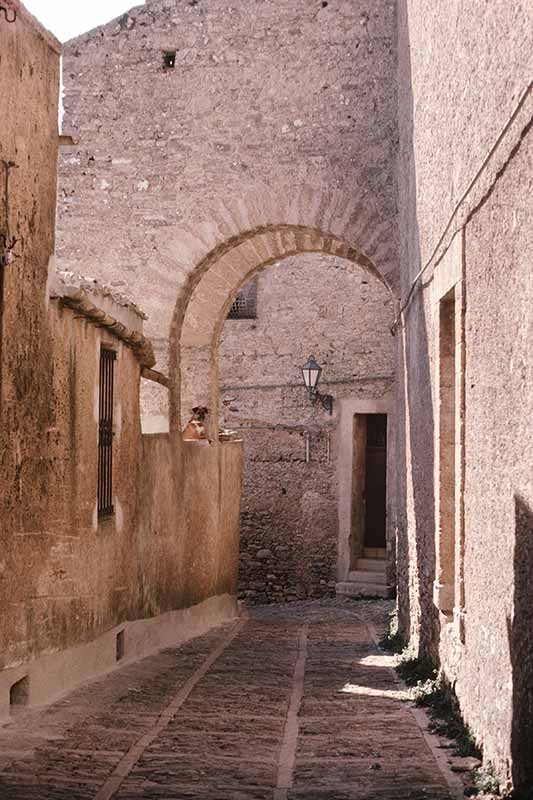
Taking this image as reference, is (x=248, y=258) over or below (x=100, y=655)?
over

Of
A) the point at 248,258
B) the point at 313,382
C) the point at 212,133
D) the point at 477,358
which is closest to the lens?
the point at 477,358

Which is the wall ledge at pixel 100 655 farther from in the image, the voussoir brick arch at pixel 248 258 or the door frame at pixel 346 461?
the door frame at pixel 346 461

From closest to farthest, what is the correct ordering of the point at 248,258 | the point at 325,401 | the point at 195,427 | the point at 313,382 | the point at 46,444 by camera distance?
1. the point at 46,444
2. the point at 195,427
3. the point at 248,258
4. the point at 313,382
5. the point at 325,401

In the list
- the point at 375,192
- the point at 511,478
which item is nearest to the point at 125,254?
the point at 375,192

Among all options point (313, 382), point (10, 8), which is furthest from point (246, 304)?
point (10, 8)

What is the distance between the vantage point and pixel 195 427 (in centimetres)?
1168

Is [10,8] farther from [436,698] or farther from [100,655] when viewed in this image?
[436,698]

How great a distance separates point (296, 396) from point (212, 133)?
6.33m

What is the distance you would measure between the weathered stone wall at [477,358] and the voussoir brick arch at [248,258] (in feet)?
7.29

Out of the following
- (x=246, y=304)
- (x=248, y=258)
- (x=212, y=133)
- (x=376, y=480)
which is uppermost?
(x=212, y=133)

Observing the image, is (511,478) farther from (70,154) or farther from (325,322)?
(325,322)

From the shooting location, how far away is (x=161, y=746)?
16.6ft

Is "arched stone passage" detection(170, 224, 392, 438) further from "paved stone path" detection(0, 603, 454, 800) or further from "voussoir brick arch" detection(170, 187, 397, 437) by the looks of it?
"paved stone path" detection(0, 603, 454, 800)

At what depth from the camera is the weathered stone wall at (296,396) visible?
16.5 m
